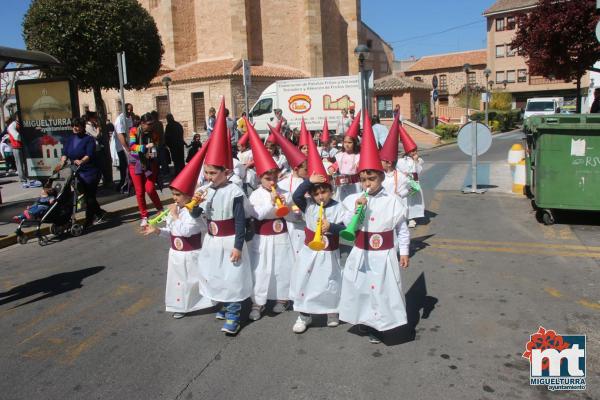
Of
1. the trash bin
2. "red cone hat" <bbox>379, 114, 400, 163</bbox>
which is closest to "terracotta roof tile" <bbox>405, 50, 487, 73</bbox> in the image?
the trash bin

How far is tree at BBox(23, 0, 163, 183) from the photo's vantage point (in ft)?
42.4

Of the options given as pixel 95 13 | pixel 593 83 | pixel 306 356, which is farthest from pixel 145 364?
pixel 593 83

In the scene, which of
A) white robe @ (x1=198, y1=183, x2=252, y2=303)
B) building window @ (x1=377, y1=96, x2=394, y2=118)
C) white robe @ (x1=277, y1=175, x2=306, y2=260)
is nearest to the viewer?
white robe @ (x1=198, y1=183, x2=252, y2=303)

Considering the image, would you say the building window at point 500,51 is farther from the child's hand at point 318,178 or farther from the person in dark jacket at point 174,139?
the child's hand at point 318,178

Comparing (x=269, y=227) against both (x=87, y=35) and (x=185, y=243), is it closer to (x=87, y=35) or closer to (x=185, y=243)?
(x=185, y=243)

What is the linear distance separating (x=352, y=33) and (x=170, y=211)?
3685cm

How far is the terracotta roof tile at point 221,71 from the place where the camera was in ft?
103

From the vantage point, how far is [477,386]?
355 cm

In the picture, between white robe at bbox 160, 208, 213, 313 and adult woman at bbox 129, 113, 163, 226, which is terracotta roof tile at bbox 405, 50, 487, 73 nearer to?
adult woman at bbox 129, 113, 163, 226

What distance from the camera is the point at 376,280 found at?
4176mm

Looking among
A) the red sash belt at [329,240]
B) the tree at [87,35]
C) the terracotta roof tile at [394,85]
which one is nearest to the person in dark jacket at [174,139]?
the tree at [87,35]

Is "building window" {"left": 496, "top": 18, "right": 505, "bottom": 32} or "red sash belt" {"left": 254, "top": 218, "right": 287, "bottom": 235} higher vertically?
"building window" {"left": 496, "top": 18, "right": 505, "bottom": 32}

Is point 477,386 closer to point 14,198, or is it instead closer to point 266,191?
point 266,191

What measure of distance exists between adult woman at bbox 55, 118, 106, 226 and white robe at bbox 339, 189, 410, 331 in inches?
235
